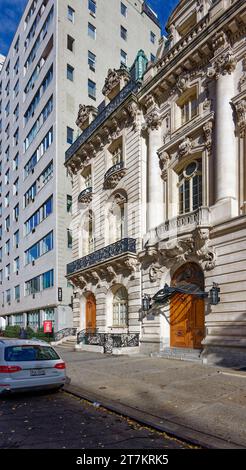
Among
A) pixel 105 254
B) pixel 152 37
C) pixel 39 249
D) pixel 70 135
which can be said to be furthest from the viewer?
pixel 152 37

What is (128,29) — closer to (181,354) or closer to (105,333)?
(105,333)

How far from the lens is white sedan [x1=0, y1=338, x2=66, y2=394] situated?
8.69 m

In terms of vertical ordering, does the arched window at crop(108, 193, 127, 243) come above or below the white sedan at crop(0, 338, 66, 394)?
above

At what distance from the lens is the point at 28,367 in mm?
8961

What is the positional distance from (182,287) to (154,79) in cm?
1120

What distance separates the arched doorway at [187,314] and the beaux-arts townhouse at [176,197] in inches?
1.9

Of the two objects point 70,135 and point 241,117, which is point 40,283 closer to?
point 70,135

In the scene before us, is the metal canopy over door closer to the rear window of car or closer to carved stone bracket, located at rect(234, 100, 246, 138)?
the rear window of car

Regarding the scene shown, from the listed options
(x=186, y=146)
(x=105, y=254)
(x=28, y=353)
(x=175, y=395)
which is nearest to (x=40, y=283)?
(x=105, y=254)

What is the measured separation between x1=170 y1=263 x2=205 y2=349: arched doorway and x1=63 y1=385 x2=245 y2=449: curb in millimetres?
7807

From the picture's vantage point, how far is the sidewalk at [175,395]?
629 centimetres

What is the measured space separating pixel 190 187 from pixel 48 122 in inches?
878

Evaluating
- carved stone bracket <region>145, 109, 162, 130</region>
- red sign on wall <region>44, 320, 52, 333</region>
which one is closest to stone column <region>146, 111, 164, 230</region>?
carved stone bracket <region>145, 109, 162, 130</region>

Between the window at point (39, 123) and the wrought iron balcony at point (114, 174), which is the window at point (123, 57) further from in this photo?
the wrought iron balcony at point (114, 174)
